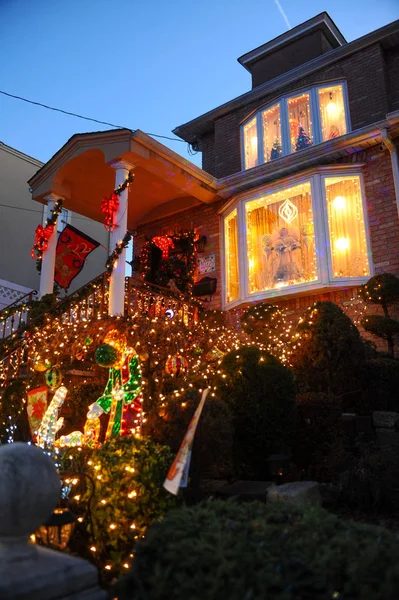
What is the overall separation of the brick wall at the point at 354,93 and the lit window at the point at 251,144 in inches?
8.8

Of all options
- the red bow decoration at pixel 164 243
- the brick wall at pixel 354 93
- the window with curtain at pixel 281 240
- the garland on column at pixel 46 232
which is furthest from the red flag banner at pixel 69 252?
the brick wall at pixel 354 93

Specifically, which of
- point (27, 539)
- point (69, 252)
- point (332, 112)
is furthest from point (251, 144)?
point (27, 539)

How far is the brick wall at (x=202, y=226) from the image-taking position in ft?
37.0

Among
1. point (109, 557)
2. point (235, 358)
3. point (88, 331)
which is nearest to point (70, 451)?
point (109, 557)

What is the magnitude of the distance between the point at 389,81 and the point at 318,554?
11205 millimetres

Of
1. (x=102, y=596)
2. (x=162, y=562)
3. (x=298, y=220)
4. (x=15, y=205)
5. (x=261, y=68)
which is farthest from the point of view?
(x=15, y=205)

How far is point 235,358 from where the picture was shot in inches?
239

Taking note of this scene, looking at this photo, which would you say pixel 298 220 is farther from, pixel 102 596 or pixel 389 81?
pixel 102 596

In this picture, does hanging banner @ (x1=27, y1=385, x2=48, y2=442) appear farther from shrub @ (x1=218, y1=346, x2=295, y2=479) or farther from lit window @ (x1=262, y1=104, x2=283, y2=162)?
lit window @ (x1=262, y1=104, x2=283, y2=162)

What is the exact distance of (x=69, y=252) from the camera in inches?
427

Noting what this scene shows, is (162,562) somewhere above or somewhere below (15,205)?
below

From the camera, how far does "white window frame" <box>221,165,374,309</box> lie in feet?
30.6

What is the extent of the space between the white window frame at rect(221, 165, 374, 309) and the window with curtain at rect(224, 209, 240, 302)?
106 mm

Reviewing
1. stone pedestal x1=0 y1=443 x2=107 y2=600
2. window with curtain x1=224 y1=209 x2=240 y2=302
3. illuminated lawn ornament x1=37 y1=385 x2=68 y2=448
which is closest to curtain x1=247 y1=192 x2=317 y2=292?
window with curtain x1=224 y1=209 x2=240 y2=302
